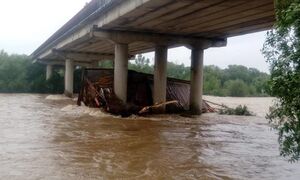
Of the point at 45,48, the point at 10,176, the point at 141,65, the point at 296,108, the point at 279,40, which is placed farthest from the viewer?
the point at 141,65

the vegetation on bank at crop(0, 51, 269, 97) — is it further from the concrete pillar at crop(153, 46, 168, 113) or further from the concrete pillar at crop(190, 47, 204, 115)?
the concrete pillar at crop(153, 46, 168, 113)

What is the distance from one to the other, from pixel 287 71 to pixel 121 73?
20335mm

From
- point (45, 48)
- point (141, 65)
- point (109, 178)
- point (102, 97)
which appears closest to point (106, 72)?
point (102, 97)

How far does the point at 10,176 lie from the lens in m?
8.78

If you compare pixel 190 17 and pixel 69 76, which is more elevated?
pixel 190 17

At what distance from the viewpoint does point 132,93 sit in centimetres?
2819

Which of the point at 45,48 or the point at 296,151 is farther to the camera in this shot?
the point at 45,48

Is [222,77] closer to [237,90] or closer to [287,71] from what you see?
[237,90]

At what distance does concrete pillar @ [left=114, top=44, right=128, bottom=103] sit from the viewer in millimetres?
26391

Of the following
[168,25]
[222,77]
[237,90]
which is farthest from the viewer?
[222,77]

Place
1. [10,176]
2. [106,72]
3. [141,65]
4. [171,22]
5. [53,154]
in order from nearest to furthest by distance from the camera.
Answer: [10,176], [53,154], [171,22], [106,72], [141,65]

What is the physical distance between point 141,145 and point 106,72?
1657 centimetres

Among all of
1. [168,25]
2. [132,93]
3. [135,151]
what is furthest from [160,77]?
[135,151]

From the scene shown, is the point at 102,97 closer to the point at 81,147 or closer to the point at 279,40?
the point at 81,147
